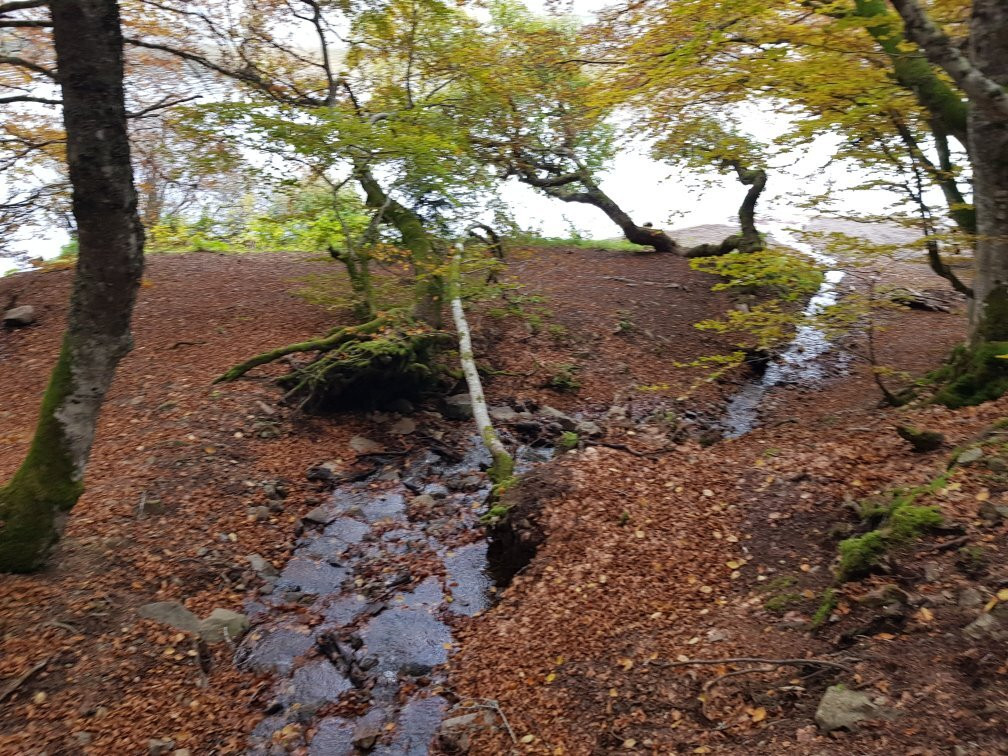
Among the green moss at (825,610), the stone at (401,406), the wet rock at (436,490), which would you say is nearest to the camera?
the green moss at (825,610)

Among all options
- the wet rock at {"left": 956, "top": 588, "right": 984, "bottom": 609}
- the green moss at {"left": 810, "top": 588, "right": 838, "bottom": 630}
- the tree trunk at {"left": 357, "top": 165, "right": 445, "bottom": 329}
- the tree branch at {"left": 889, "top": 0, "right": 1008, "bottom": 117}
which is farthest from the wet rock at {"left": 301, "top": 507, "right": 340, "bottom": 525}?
the tree branch at {"left": 889, "top": 0, "right": 1008, "bottom": 117}

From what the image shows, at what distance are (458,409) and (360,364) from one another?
6.58ft

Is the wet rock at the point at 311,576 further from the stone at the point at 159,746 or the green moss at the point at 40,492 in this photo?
the green moss at the point at 40,492

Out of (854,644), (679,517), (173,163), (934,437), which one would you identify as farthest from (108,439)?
(934,437)

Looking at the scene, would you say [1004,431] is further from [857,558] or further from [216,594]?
[216,594]

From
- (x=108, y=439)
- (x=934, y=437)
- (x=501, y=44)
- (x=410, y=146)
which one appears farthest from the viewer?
(x=501, y=44)

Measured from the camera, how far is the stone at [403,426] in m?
9.30

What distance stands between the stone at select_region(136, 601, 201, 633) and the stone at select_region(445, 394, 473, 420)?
5.33 m

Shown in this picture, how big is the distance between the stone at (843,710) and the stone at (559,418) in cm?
629

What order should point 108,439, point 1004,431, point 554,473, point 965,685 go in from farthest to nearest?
point 108,439, point 554,473, point 1004,431, point 965,685

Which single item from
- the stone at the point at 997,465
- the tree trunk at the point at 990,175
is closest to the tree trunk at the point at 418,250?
the tree trunk at the point at 990,175

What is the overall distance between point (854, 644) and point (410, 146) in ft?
26.0

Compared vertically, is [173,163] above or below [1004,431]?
above

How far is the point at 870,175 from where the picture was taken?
7.52m
